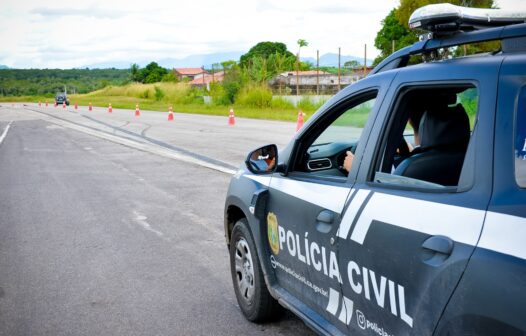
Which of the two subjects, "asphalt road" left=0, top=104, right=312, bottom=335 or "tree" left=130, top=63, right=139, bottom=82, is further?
"tree" left=130, top=63, right=139, bottom=82

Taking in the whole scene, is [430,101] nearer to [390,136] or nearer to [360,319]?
[390,136]

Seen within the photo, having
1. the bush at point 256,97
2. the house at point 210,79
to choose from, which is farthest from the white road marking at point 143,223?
the house at point 210,79

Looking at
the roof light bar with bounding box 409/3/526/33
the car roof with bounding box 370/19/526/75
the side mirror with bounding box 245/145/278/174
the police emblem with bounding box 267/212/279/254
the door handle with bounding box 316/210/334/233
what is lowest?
the police emblem with bounding box 267/212/279/254

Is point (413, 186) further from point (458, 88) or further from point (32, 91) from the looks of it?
point (32, 91)

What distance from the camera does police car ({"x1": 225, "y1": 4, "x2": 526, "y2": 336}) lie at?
2.06m

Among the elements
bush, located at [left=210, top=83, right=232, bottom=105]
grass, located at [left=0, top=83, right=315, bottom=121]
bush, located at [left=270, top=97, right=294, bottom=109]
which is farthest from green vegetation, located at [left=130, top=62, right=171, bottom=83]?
bush, located at [left=270, top=97, right=294, bottom=109]

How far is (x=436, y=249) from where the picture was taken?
224 cm

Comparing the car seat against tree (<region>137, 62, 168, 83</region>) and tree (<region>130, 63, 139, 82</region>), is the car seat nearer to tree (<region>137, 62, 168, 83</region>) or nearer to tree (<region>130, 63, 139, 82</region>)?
tree (<region>137, 62, 168, 83</region>)

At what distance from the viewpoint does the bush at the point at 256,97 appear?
37.9 metres

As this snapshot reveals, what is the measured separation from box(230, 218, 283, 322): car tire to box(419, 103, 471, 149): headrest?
1694 millimetres

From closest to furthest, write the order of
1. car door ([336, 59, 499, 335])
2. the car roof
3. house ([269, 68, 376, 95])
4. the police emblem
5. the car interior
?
car door ([336, 59, 499, 335]) < the car roof < the car interior < the police emblem < house ([269, 68, 376, 95])

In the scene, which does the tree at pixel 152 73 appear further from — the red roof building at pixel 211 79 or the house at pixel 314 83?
the house at pixel 314 83

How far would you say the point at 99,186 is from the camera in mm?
10438

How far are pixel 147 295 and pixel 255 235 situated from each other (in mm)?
1389
